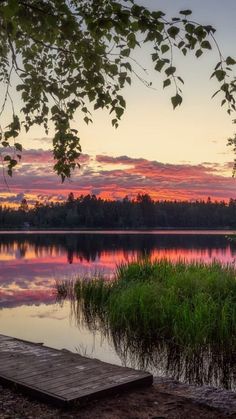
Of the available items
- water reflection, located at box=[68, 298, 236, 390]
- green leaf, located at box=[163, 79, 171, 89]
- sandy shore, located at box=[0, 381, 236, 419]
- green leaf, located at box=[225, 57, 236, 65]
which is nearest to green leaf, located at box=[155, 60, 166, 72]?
green leaf, located at box=[163, 79, 171, 89]

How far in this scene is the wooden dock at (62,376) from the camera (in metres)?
5.76

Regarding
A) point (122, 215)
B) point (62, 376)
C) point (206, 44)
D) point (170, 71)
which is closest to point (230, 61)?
point (206, 44)

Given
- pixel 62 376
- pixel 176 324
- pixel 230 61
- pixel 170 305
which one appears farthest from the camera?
pixel 170 305

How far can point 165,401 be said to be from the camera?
237 inches

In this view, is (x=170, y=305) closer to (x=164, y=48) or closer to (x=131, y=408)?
(x=131, y=408)

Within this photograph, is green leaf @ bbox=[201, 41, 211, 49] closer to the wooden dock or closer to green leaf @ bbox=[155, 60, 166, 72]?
green leaf @ bbox=[155, 60, 166, 72]

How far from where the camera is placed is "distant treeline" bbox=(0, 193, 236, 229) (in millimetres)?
154000

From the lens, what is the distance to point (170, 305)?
11797 millimetres

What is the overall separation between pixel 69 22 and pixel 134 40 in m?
0.75

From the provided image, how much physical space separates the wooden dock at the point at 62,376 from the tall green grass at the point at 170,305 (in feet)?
11.6

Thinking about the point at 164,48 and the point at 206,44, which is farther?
the point at 164,48

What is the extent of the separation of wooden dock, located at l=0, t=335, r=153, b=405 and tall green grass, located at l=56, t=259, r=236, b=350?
3.52 m

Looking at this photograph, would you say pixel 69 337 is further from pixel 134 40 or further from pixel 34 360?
pixel 134 40

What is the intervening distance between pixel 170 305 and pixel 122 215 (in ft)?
480
